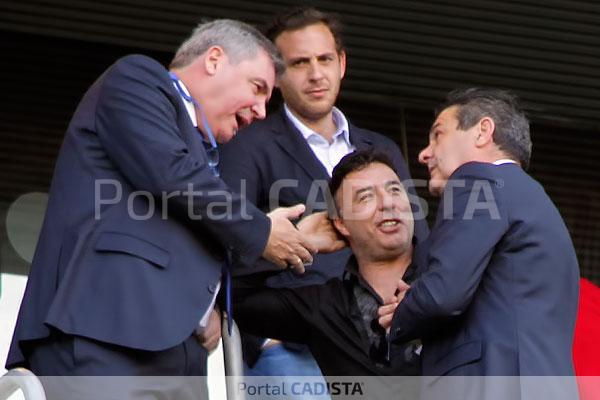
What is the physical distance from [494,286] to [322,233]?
95 centimetres

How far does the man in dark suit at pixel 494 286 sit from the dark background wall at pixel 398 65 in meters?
3.28

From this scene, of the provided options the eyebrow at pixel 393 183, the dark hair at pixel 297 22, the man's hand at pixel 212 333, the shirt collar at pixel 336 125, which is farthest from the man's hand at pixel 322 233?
the dark hair at pixel 297 22

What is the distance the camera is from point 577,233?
9.23 metres

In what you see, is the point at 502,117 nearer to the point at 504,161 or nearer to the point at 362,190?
the point at 504,161

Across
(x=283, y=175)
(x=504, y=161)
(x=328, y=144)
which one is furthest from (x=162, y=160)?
(x=328, y=144)

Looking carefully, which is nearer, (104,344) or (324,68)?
(104,344)

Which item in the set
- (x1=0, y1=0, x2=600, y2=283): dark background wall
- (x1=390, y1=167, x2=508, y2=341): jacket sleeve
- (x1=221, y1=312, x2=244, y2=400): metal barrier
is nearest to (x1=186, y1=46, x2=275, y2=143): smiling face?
(x1=221, y1=312, x2=244, y2=400): metal barrier

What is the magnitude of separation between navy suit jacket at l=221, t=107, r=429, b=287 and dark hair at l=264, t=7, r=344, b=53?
471mm

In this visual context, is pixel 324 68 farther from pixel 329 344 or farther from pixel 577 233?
pixel 577 233

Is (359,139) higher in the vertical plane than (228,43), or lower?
lower

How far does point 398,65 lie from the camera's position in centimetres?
870

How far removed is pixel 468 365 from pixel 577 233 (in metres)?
4.51

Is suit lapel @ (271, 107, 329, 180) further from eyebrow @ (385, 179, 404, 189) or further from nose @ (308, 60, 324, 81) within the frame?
eyebrow @ (385, 179, 404, 189)

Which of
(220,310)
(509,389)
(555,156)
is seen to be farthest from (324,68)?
(555,156)
